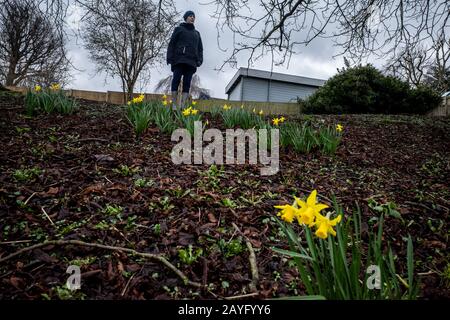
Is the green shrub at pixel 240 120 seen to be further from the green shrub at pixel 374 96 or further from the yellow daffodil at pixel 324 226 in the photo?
the green shrub at pixel 374 96

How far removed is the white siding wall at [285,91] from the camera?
17016mm

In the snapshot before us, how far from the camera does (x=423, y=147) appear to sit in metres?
3.68

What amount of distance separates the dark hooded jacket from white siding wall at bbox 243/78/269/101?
1187cm

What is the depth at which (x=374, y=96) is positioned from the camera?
8.41m

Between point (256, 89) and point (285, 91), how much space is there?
190cm

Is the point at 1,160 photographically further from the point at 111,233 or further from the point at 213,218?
the point at 213,218

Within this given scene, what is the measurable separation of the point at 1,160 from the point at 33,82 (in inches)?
631

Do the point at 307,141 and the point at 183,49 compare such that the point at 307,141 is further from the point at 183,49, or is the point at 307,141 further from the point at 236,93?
the point at 236,93

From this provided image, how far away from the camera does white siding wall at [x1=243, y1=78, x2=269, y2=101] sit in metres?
16.7

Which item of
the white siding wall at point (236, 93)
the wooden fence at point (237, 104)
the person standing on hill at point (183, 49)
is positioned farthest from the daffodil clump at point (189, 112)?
the white siding wall at point (236, 93)

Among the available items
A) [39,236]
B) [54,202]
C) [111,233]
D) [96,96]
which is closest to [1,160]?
[54,202]

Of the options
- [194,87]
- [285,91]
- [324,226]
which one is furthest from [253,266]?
[194,87]

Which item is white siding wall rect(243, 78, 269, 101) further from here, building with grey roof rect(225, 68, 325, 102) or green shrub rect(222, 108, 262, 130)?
green shrub rect(222, 108, 262, 130)

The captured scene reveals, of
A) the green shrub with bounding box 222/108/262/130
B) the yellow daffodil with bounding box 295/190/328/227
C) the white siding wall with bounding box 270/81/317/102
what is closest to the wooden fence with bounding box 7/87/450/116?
the green shrub with bounding box 222/108/262/130
